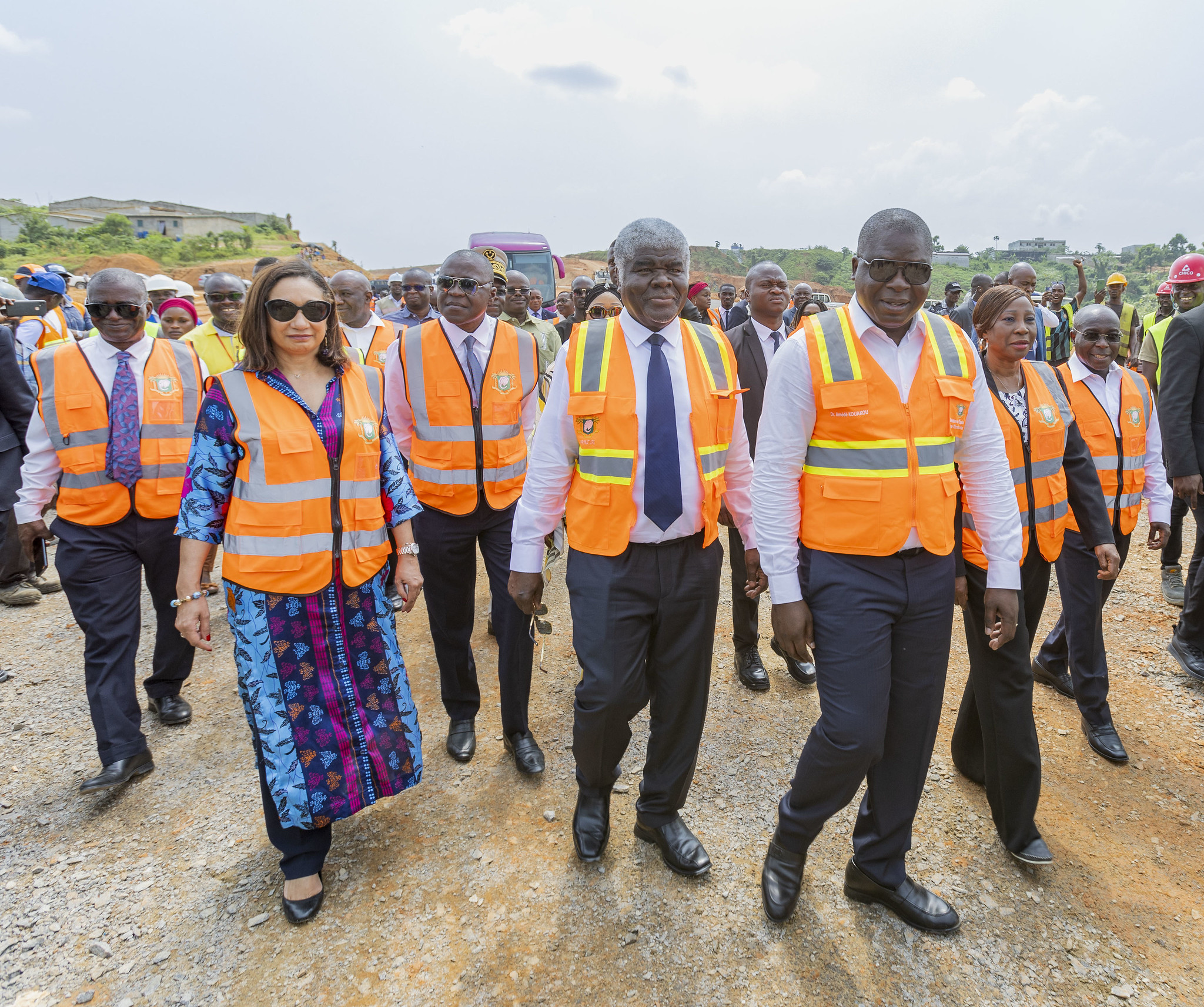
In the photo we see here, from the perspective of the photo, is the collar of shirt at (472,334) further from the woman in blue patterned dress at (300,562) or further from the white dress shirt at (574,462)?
the white dress shirt at (574,462)

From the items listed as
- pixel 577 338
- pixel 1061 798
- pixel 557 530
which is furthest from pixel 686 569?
pixel 1061 798

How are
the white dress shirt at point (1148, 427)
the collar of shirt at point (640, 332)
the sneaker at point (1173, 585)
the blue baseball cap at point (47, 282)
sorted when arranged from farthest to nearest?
the blue baseball cap at point (47, 282) → the sneaker at point (1173, 585) → the white dress shirt at point (1148, 427) → the collar of shirt at point (640, 332)

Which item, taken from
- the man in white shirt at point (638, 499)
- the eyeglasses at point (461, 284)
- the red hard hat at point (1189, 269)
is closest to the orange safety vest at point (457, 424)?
the eyeglasses at point (461, 284)

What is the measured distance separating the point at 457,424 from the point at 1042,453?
2473mm

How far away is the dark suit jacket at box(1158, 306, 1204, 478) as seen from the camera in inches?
152

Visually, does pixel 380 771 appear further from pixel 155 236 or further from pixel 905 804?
pixel 155 236

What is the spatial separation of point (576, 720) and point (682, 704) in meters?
0.39

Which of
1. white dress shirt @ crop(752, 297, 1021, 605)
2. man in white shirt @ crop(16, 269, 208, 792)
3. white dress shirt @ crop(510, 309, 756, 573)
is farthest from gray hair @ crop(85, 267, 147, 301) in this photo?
white dress shirt @ crop(752, 297, 1021, 605)

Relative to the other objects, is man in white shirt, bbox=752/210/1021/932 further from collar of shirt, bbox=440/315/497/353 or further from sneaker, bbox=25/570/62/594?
sneaker, bbox=25/570/62/594

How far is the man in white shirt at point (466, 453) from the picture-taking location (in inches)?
128

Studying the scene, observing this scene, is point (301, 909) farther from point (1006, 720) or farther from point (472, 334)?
point (1006, 720)

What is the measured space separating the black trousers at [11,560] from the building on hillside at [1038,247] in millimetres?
60900

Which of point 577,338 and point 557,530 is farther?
point 557,530

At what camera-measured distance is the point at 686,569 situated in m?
2.41
